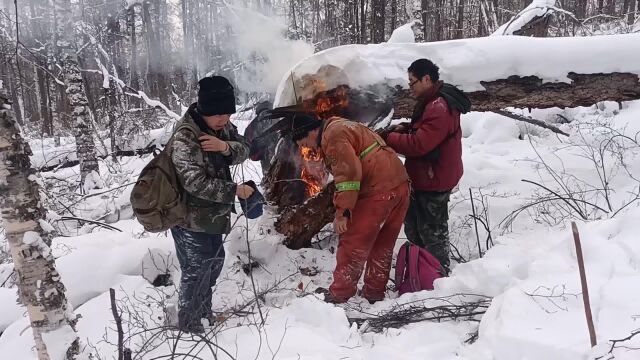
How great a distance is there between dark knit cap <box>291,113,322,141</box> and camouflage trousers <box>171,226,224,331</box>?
3.26 feet

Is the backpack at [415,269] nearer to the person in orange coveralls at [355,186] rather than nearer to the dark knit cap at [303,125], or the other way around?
the person in orange coveralls at [355,186]

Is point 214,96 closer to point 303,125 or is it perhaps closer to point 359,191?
point 303,125

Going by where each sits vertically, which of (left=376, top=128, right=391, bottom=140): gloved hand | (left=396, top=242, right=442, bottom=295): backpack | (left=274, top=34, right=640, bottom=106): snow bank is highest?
(left=274, top=34, right=640, bottom=106): snow bank

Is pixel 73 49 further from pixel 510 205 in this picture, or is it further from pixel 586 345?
pixel 586 345

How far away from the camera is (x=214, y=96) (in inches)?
112

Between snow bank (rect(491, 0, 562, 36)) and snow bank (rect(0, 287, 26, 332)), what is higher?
snow bank (rect(491, 0, 562, 36))

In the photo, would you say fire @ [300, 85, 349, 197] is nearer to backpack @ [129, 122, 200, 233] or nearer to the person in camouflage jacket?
the person in camouflage jacket

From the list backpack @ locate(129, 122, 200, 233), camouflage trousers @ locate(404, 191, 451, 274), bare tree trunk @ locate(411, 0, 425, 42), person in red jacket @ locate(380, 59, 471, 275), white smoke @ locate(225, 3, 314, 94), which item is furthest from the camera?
bare tree trunk @ locate(411, 0, 425, 42)

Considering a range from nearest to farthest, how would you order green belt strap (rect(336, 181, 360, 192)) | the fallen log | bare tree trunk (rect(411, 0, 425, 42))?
green belt strap (rect(336, 181, 360, 192)), the fallen log, bare tree trunk (rect(411, 0, 425, 42))

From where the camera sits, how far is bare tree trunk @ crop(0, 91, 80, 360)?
7.32 feet

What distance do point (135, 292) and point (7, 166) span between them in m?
1.70

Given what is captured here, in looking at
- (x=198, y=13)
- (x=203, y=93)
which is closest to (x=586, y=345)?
(x=203, y=93)

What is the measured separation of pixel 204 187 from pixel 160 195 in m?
0.29

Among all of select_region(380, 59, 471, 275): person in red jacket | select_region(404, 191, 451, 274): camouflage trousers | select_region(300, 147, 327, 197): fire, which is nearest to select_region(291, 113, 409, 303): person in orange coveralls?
select_region(380, 59, 471, 275): person in red jacket
